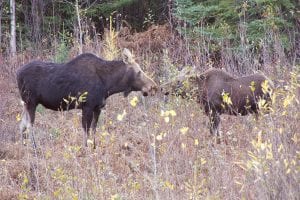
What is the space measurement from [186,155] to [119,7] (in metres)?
14.8

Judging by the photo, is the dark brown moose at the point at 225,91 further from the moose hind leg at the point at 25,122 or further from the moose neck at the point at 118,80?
the moose hind leg at the point at 25,122

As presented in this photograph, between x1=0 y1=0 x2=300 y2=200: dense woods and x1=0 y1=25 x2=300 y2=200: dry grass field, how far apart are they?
0.8 inches

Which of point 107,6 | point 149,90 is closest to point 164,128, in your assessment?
point 149,90

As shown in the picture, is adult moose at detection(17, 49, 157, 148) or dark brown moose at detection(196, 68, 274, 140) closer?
adult moose at detection(17, 49, 157, 148)

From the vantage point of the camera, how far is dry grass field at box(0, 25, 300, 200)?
4.26 meters

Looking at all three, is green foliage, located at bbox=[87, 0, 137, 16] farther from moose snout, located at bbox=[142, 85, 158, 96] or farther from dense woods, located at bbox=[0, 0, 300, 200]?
moose snout, located at bbox=[142, 85, 158, 96]

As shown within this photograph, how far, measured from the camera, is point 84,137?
9141mm

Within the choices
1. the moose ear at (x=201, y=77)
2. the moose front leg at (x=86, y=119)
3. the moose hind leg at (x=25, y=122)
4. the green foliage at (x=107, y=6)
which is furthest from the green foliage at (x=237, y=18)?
the moose hind leg at (x=25, y=122)

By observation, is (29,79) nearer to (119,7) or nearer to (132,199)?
(132,199)

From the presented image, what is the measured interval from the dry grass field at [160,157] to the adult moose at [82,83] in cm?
47

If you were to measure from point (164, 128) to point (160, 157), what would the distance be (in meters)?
1.48

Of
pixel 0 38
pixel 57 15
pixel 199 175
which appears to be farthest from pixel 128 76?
pixel 57 15

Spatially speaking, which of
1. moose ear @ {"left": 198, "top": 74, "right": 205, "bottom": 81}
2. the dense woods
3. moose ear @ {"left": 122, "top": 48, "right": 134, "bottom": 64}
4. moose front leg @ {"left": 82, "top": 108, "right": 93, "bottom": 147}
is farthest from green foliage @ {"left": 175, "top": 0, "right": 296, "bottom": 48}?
moose front leg @ {"left": 82, "top": 108, "right": 93, "bottom": 147}

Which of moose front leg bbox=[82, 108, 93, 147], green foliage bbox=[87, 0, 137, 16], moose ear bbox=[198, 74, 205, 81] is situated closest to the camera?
moose front leg bbox=[82, 108, 93, 147]
